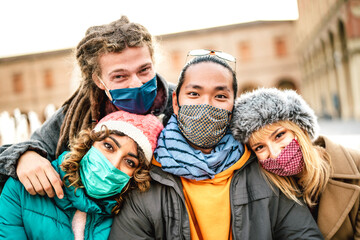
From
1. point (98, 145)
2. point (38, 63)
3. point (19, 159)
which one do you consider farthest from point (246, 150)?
point (38, 63)

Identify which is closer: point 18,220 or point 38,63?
point 18,220

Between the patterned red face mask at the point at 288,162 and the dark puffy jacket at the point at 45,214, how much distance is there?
127 centimetres

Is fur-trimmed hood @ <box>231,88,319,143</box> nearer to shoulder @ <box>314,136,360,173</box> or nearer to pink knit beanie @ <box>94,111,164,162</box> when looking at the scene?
shoulder @ <box>314,136,360,173</box>

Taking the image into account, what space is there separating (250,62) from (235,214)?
30.8 meters

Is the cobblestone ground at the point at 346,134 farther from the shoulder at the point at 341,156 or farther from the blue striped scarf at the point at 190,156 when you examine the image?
the blue striped scarf at the point at 190,156

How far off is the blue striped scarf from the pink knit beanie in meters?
0.07

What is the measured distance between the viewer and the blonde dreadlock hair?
2.63m

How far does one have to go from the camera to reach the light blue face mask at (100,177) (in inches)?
87.8

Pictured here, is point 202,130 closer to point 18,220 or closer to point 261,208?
point 261,208

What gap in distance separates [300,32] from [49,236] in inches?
1232

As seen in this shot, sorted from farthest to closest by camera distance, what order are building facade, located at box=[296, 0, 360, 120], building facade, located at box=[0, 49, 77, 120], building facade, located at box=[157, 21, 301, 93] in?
1. building facade, located at box=[0, 49, 77, 120]
2. building facade, located at box=[157, 21, 301, 93]
3. building facade, located at box=[296, 0, 360, 120]

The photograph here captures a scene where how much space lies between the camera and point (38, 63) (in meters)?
33.6

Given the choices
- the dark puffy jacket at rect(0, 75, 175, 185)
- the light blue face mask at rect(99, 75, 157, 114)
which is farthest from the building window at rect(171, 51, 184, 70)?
the light blue face mask at rect(99, 75, 157, 114)

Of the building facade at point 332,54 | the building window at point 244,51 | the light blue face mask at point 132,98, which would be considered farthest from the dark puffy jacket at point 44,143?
the building window at point 244,51
